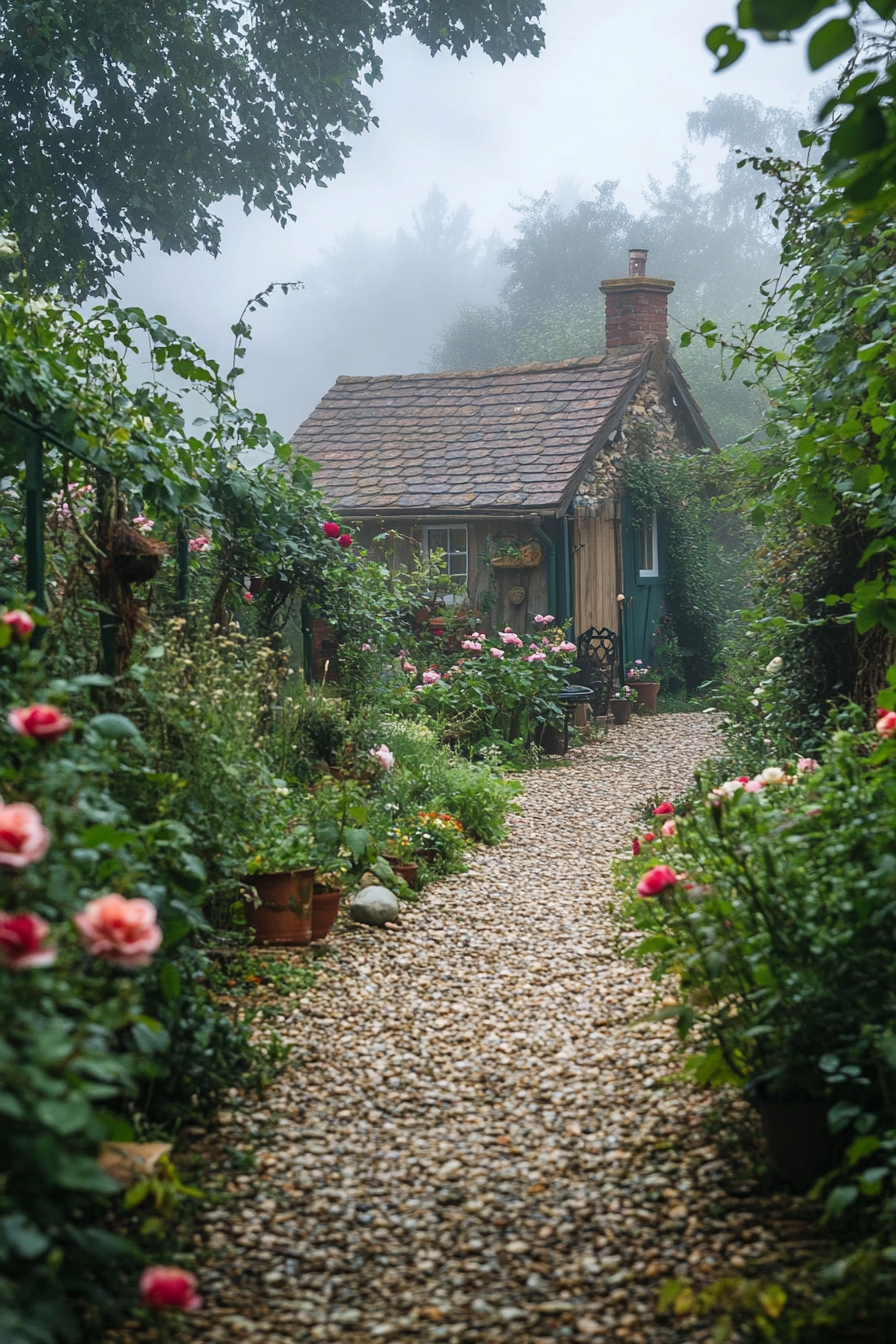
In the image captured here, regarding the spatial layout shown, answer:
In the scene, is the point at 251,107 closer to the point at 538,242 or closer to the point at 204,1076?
the point at 204,1076

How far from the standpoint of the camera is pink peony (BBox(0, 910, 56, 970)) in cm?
174

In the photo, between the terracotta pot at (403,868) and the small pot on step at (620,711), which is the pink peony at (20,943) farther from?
the small pot on step at (620,711)

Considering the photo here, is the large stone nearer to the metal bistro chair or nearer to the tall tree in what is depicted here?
the metal bistro chair

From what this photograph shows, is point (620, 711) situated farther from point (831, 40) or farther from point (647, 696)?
point (831, 40)

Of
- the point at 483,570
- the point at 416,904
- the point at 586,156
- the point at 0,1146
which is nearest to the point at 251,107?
the point at 483,570

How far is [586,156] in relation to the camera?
44.8 metres

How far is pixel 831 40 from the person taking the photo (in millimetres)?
1985

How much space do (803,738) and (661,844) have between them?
1.95m

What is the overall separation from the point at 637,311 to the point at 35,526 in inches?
458

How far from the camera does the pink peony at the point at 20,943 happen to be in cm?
174

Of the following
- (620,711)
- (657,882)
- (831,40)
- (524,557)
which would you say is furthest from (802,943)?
(620,711)

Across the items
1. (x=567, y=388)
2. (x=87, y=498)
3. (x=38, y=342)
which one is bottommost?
(x=87, y=498)

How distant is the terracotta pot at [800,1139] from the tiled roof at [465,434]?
9146 mm

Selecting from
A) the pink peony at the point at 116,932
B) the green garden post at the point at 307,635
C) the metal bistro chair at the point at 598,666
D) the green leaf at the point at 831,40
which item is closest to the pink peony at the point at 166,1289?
the pink peony at the point at 116,932
